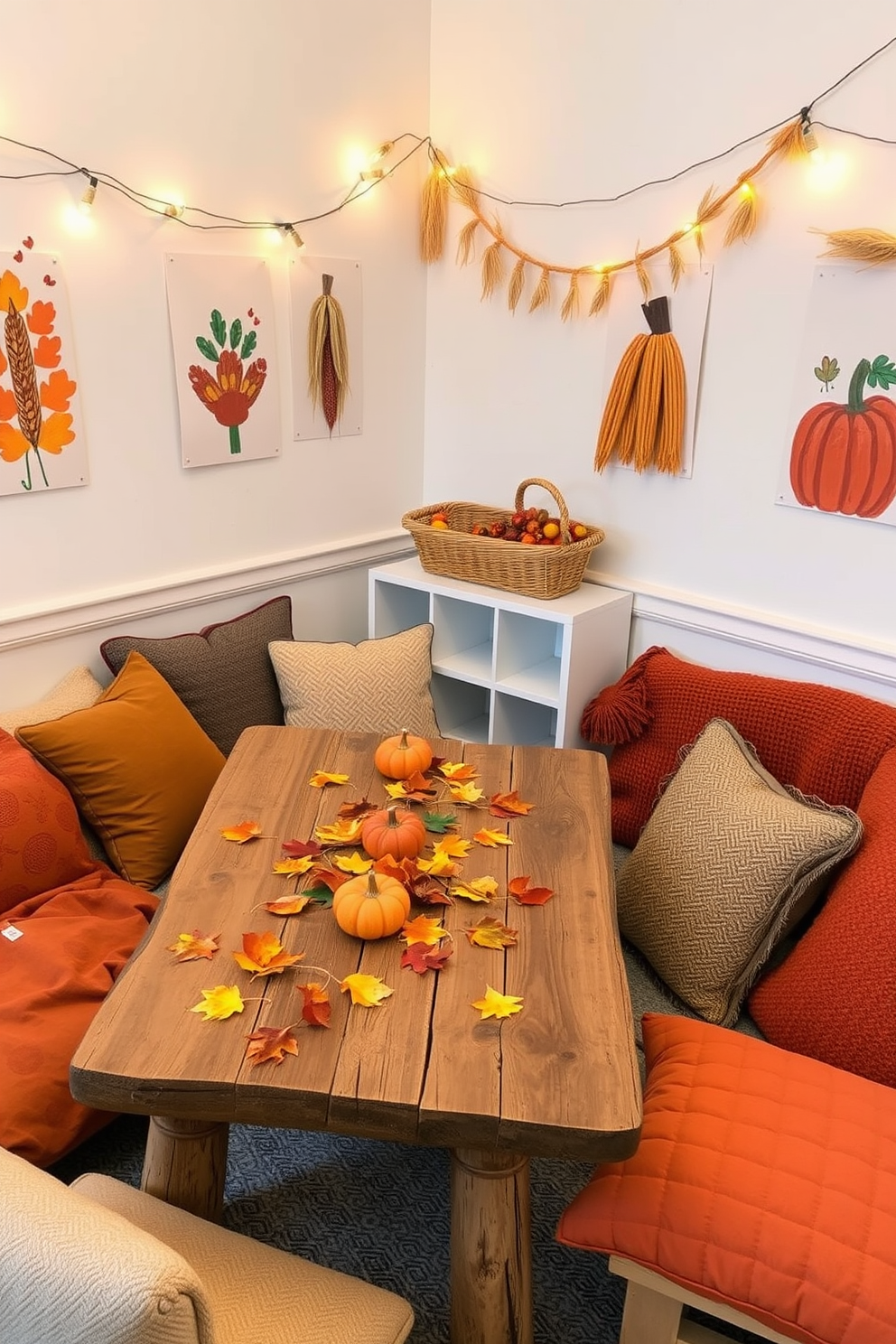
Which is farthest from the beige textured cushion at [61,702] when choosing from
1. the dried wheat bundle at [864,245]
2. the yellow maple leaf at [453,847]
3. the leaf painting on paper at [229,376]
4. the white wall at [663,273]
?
the dried wheat bundle at [864,245]

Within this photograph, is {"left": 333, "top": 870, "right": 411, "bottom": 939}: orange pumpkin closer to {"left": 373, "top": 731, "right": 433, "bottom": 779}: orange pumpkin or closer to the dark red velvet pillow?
{"left": 373, "top": 731, "right": 433, "bottom": 779}: orange pumpkin

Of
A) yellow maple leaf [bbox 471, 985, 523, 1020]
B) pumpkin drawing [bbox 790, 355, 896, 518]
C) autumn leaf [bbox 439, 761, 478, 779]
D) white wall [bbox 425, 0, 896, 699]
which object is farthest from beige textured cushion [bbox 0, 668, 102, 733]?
pumpkin drawing [bbox 790, 355, 896, 518]

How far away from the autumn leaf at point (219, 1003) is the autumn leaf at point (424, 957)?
0.78 ft

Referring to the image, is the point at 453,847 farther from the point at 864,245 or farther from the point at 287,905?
the point at 864,245

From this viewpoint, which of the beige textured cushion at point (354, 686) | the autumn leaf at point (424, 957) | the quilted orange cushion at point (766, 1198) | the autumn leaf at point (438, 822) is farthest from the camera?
the beige textured cushion at point (354, 686)

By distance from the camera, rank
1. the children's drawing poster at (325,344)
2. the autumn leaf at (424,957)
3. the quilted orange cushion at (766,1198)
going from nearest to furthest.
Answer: the quilted orange cushion at (766,1198)
the autumn leaf at (424,957)
the children's drawing poster at (325,344)

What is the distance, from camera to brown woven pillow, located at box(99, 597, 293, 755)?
2357 mm

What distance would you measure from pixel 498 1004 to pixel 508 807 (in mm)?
512

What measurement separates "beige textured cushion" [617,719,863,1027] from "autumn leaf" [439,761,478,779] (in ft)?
1.49

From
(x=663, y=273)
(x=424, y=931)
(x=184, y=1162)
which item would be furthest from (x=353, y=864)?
(x=663, y=273)

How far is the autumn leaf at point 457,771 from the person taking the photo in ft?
6.29

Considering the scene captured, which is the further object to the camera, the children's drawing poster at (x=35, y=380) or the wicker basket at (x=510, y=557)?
the wicker basket at (x=510, y=557)

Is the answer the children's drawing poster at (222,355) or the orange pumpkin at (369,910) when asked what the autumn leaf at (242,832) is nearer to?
the orange pumpkin at (369,910)

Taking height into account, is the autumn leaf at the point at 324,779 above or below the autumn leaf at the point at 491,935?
above
